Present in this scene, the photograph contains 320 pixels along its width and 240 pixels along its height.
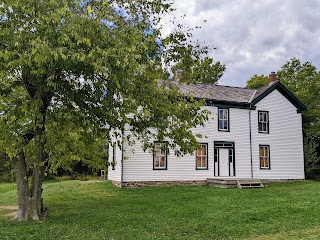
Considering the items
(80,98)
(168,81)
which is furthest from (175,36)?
(80,98)

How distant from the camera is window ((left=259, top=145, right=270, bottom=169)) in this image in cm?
2422

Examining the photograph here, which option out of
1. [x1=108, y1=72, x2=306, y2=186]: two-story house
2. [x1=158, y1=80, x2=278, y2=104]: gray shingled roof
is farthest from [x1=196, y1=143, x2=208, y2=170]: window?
[x1=158, y1=80, x2=278, y2=104]: gray shingled roof

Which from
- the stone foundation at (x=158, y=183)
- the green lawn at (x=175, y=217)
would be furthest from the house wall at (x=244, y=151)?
the green lawn at (x=175, y=217)

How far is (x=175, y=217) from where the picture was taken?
1218 cm

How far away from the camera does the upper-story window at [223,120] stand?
77.1 ft

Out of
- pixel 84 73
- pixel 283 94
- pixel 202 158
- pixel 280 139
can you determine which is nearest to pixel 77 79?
pixel 84 73

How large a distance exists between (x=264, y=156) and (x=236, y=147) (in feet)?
7.37

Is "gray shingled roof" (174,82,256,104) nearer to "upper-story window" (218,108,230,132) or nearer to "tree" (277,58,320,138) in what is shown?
"upper-story window" (218,108,230,132)

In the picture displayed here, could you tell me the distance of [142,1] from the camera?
442 inches

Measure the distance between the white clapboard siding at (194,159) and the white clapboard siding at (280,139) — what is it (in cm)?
76

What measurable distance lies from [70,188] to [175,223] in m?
12.6

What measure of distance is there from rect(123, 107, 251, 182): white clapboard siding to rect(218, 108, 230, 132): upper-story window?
0.88ft

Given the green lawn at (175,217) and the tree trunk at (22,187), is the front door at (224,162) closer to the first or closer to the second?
the green lawn at (175,217)

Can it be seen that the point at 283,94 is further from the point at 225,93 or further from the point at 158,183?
the point at 158,183
